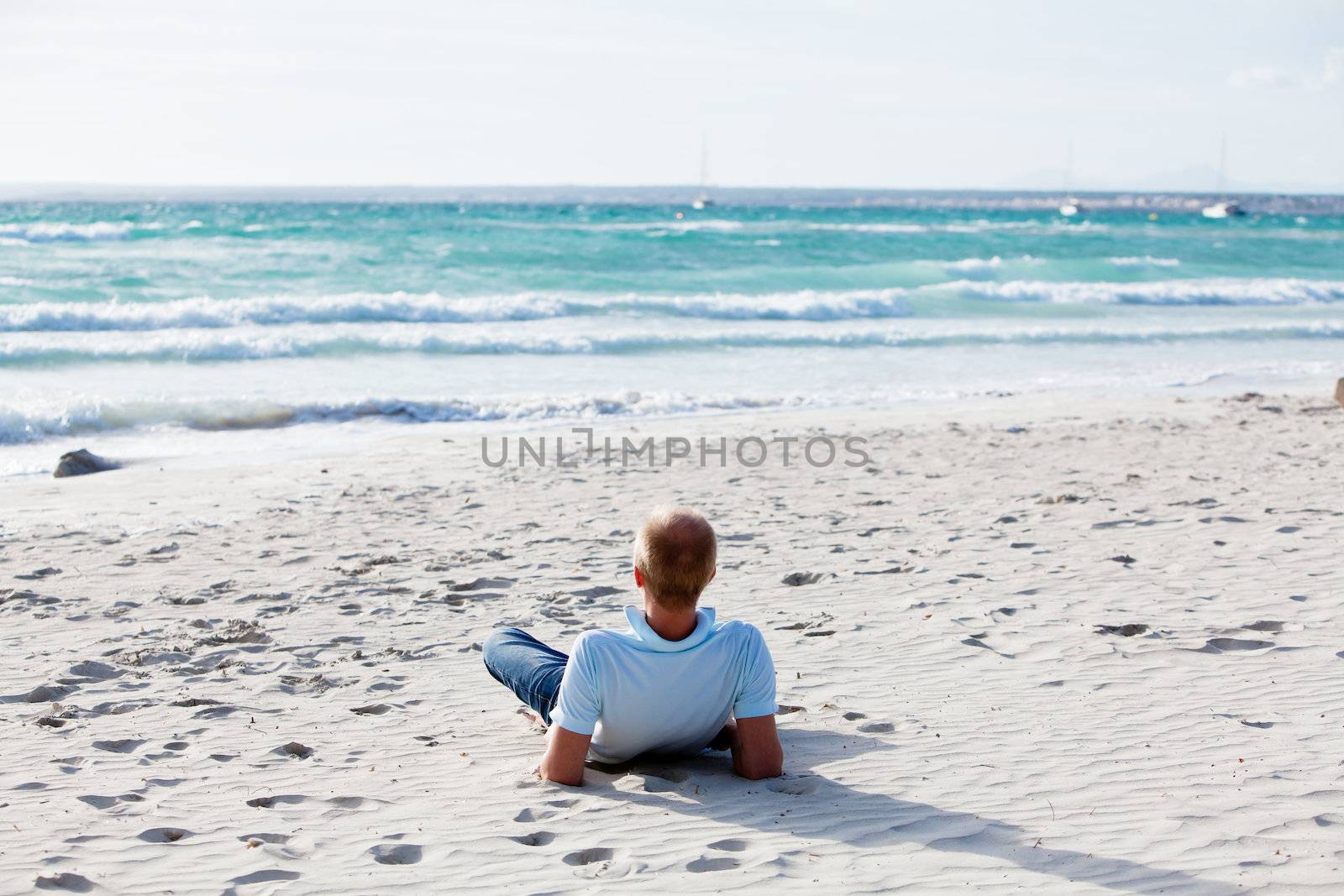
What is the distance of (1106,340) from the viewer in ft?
61.7

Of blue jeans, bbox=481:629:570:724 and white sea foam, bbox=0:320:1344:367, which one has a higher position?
white sea foam, bbox=0:320:1344:367

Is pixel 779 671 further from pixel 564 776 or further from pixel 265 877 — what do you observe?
pixel 265 877

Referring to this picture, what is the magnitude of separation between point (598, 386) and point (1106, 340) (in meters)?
9.53

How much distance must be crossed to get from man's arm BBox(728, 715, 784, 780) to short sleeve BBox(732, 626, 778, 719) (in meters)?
0.03

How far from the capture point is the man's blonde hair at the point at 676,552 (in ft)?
10.6

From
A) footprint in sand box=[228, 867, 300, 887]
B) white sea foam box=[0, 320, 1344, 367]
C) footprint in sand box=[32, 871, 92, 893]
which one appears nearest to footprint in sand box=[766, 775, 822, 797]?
footprint in sand box=[228, 867, 300, 887]

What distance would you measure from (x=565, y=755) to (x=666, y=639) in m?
0.49

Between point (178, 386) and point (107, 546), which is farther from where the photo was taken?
point (178, 386)

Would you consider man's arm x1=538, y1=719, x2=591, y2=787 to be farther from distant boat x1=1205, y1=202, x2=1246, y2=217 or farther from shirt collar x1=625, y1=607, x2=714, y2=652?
distant boat x1=1205, y1=202, x2=1246, y2=217

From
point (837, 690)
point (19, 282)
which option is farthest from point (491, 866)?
point (19, 282)

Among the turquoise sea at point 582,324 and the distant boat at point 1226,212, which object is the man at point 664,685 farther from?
the distant boat at point 1226,212

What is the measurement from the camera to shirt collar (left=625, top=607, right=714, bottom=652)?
11.2ft

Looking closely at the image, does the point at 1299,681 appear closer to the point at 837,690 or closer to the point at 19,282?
the point at 837,690

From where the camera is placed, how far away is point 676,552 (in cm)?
322
